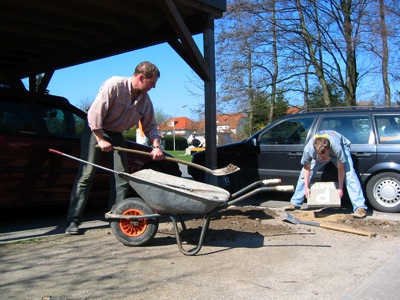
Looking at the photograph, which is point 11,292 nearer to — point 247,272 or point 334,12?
point 247,272

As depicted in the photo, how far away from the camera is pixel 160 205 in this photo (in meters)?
3.89

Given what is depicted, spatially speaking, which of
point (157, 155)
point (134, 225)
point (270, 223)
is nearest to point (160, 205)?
point (134, 225)

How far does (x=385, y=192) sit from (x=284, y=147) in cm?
184

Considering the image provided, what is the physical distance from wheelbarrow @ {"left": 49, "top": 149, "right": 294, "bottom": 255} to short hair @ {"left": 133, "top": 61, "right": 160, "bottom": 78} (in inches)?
41.6

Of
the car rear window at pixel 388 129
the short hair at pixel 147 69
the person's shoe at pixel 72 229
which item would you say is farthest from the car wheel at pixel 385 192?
the person's shoe at pixel 72 229

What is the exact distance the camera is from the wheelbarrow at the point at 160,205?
3.79m

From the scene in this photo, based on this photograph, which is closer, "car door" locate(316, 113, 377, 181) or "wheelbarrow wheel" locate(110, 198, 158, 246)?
"wheelbarrow wheel" locate(110, 198, 158, 246)

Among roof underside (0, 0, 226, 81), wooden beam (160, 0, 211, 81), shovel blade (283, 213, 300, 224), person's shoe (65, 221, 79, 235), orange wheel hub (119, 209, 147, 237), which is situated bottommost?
shovel blade (283, 213, 300, 224)

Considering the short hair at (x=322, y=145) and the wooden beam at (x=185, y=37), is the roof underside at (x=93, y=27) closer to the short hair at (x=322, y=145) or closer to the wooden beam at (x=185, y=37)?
the wooden beam at (x=185, y=37)

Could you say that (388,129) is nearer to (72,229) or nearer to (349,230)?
(349,230)

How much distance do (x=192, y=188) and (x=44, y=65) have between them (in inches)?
266

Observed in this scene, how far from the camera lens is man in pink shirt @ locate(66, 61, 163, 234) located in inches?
168

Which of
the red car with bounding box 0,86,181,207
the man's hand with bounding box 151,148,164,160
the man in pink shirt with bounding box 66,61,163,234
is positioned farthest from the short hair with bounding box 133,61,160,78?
the red car with bounding box 0,86,181,207

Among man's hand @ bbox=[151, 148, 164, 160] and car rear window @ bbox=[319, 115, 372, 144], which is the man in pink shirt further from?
car rear window @ bbox=[319, 115, 372, 144]
